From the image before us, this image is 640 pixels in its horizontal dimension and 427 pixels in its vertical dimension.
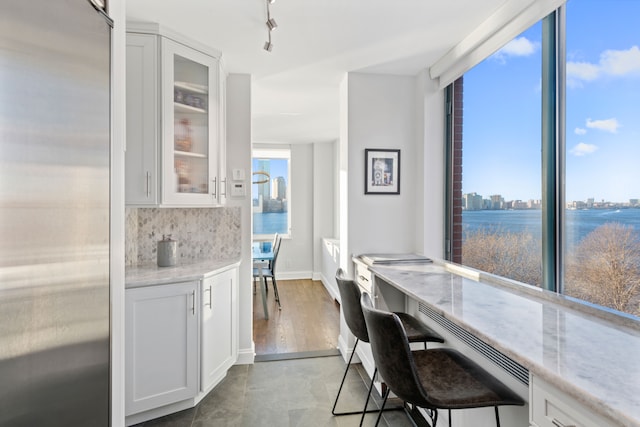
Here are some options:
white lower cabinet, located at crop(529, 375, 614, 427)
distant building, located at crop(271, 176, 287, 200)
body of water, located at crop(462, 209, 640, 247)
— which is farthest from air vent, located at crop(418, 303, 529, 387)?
distant building, located at crop(271, 176, 287, 200)

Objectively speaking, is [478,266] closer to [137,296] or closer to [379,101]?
[379,101]

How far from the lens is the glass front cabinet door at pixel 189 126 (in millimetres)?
2230

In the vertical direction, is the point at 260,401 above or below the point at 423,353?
below

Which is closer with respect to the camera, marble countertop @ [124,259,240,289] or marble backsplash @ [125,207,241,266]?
marble countertop @ [124,259,240,289]

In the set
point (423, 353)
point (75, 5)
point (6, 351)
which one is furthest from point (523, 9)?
point (6, 351)

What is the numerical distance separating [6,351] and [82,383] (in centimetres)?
34

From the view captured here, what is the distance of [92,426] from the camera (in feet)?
3.24

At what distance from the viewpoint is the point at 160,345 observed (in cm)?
205

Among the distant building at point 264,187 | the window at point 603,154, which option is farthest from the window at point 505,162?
the distant building at point 264,187

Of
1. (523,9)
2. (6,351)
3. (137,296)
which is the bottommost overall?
(137,296)

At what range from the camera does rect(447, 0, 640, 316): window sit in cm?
135

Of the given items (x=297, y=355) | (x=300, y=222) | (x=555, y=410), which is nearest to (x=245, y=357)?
(x=297, y=355)

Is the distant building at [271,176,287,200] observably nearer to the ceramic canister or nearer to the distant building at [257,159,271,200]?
the distant building at [257,159,271,200]

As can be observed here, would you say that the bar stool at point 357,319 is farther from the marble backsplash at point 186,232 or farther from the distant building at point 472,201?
the marble backsplash at point 186,232
